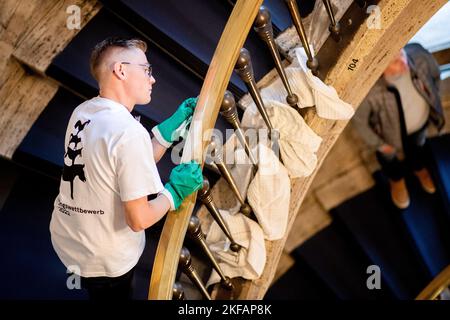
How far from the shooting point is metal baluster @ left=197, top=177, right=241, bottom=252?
1.85m

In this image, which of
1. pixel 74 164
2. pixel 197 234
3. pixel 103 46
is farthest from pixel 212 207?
pixel 103 46

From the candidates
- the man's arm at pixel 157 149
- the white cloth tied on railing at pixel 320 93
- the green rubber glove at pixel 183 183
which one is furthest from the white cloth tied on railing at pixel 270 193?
the green rubber glove at pixel 183 183

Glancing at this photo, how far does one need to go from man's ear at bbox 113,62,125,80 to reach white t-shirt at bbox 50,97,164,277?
0.08 meters

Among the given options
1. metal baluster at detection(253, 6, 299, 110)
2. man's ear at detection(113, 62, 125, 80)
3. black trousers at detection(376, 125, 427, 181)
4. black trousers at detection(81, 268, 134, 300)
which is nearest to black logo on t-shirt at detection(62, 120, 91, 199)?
man's ear at detection(113, 62, 125, 80)

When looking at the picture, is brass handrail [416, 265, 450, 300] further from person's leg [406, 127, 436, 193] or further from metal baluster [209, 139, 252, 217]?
metal baluster [209, 139, 252, 217]

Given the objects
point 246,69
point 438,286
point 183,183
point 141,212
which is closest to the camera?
point 141,212

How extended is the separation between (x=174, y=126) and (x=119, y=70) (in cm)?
34

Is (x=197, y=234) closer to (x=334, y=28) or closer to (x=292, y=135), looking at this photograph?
(x=292, y=135)

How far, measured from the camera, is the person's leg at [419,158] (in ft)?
12.2

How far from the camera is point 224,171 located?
198 centimetres
